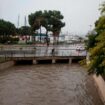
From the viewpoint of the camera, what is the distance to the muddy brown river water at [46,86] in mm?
25594

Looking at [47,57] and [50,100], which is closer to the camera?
[50,100]

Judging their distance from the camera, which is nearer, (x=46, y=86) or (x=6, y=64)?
(x=46, y=86)

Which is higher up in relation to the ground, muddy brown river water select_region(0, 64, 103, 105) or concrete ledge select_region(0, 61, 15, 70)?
concrete ledge select_region(0, 61, 15, 70)

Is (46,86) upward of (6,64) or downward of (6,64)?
downward

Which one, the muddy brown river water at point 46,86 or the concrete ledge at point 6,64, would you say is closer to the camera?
the muddy brown river water at point 46,86

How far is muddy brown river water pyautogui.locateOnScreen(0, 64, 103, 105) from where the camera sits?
25.6 meters

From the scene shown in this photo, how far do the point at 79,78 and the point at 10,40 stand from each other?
53.9 m

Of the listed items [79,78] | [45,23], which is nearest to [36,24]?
[45,23]

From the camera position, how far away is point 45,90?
3044cm

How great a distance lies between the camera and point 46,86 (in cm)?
3284

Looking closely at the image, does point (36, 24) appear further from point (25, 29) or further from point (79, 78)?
point (79, 78)

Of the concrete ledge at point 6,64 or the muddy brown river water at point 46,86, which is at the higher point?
the concrete ledge at point 6,64

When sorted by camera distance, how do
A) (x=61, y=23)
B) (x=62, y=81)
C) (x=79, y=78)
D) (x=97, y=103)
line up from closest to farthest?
(x=97, y=103) < (x=62, y=81) < (x=79, y=78) < (x=61, y=23)

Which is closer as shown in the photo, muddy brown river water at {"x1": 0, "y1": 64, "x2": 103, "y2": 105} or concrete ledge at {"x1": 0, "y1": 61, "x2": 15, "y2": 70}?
muddy brown river water at {"x1": 0, "y1": 64, "x2": 103, "y2": 105}
